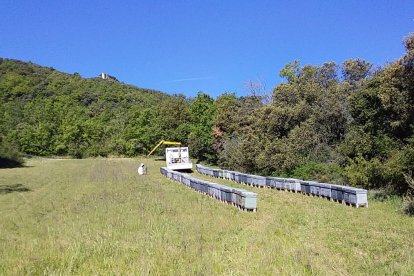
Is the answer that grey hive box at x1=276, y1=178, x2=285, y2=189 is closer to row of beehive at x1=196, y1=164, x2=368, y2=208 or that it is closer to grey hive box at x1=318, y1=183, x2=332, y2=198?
row of beehive at x1=196, y1=164, x2=368, y2=208

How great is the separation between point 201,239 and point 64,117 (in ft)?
236

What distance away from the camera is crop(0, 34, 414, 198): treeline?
1717 cm

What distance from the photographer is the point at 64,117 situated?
71.5 metres

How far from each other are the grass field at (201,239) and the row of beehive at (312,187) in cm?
67

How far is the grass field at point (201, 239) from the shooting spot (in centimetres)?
618

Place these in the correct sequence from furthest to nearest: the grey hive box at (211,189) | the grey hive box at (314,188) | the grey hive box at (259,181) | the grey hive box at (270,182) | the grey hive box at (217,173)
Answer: the grey hive box at (217,173) < the grey hive box at (259,181) < the grey hive box at (270,182) < the grey hive box at (314,188) < the grey hive box at (211,189)

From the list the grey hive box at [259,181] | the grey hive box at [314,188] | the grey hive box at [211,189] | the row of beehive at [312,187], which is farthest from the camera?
the grey hive box at [259,181]

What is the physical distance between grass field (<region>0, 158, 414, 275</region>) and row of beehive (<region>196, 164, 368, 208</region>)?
0.67m

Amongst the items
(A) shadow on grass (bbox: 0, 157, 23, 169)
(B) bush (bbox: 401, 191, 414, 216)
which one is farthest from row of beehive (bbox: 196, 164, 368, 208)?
(A) shadow on grass (bbox: 0, 157, 23, 169)

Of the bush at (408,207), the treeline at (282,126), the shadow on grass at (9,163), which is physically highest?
the treeline at (282,126)

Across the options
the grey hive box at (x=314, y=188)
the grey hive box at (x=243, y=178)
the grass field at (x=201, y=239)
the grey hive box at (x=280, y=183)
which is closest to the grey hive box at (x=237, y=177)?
the grey hive box at (x=243, y=178)

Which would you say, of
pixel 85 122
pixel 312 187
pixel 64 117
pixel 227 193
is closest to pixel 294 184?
pixel 312 187

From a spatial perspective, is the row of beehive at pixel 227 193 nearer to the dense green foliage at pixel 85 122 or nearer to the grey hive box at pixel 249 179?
the grey hive box at pixel 249 179

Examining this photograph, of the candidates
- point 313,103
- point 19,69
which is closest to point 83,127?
point 19,69
